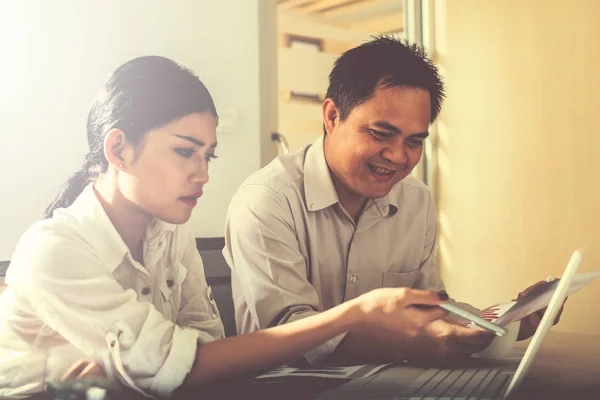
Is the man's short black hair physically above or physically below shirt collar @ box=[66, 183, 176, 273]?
above

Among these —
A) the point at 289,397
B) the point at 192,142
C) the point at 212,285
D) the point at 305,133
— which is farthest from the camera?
the point at 305,133

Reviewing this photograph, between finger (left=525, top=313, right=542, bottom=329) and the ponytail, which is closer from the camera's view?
the ponytail

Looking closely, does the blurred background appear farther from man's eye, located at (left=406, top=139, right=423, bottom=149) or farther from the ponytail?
man's eye, located at (left=406, top=139, right=423, bottom=149)

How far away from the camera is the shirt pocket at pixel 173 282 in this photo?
33.7 inches

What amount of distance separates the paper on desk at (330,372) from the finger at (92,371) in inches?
7.8

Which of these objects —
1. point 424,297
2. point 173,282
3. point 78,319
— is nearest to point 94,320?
point 78,319

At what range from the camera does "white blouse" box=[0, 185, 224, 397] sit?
75cm

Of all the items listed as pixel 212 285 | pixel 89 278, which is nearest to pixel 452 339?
pixel 212 285

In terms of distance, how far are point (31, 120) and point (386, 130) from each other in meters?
0.50

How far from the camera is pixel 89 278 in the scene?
765 mm

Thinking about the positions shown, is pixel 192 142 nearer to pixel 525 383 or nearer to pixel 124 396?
pixel 124 396

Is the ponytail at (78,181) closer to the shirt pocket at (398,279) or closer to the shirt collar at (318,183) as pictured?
the shirt collar at (318,183)

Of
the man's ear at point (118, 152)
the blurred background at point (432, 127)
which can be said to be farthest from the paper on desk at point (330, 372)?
the man's ear at point (118, 152)

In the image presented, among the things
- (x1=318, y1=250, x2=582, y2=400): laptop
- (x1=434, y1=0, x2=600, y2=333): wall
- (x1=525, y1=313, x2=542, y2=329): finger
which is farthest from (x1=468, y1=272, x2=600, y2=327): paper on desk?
(x1=434, y1=0, x2=600, y2=333): wall
